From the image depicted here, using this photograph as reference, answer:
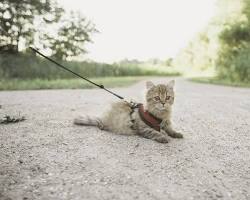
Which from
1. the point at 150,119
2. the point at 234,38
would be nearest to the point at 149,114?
the point at 150,119

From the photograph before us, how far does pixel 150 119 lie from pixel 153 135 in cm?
22

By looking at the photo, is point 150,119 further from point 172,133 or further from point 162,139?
point 172,133

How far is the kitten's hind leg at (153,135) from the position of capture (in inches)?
177

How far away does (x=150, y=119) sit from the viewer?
180 inches

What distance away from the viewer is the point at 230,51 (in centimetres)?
2372

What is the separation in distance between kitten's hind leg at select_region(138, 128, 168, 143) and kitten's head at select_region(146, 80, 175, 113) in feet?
0.91

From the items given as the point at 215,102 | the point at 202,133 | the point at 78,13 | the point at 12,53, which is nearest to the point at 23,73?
the point at 12,53

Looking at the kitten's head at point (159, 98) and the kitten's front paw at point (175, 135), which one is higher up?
the kitten's head at point (159, 98)

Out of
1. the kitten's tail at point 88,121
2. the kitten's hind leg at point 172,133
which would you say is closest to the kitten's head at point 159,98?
the kitten's hind leg at point 172,133

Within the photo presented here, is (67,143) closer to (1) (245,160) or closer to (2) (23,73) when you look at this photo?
(1) (245,160)

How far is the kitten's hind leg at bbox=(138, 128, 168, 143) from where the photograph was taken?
14.7ft

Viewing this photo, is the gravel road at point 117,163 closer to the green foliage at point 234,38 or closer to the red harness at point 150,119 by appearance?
the red harness at point 150,119

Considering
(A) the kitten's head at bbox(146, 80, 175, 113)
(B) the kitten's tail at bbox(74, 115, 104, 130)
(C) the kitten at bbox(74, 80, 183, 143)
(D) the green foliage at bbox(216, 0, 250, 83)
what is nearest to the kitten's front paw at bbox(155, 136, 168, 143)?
(C) the kitten at bbox(74, 80, 183, 143)

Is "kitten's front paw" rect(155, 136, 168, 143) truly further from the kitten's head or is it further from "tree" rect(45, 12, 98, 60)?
"tree" rect(45, 12, 98, 60)
